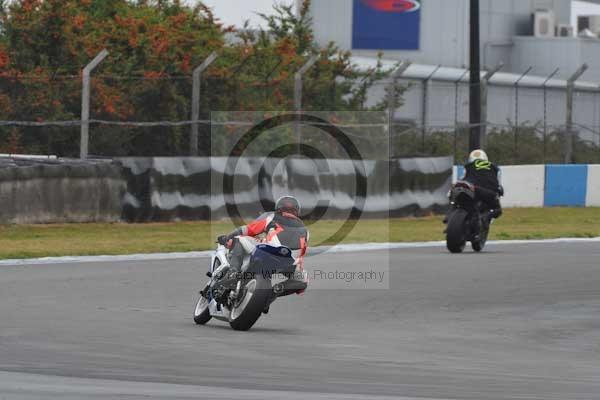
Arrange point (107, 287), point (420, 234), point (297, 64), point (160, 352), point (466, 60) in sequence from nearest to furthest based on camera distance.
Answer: point (160, 352) < point (107, 287) < point (420, 234) < point (297, 64) < point (466, 60)

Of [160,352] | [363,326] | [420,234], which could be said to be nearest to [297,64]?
[420,234]

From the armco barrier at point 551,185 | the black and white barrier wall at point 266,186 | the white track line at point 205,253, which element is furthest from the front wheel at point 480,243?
the armco barrier at point 551,185

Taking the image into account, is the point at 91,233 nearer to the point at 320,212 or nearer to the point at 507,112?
the point at 320,212

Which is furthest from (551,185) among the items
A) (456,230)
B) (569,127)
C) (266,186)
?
(456,230)

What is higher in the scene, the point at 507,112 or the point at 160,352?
the point at 507,112

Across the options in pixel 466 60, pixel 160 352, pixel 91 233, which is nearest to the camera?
pixel 160 352

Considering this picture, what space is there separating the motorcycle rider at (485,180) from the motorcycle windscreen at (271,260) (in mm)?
9822

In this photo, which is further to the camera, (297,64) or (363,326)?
(297,64)

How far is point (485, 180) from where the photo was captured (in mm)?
21672

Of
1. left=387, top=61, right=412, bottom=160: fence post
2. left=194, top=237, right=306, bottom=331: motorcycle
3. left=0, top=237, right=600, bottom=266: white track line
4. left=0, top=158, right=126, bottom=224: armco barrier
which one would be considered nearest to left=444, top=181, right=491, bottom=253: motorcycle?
left=0, top=237, right=600, bottom=266: white track line

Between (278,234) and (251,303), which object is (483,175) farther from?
(251,303)

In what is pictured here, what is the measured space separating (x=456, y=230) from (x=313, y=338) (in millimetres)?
9384

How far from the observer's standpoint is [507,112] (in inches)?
1823

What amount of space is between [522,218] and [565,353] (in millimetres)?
18870
